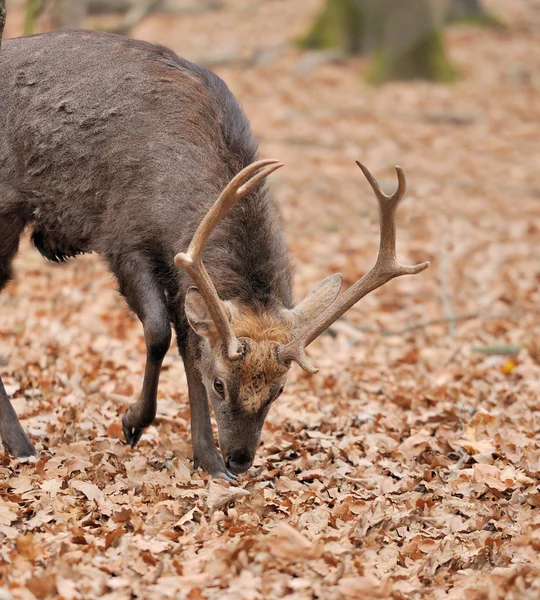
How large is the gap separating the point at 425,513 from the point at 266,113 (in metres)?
12.4

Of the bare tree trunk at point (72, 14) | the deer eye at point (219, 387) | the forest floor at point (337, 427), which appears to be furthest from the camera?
the bare tree trunk at point (72, 14)

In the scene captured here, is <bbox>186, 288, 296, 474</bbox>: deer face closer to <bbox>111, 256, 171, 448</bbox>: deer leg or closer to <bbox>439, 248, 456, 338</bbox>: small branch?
<bbox>111, 256, 171, 448</bbox>: deer leg

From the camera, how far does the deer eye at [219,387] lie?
574 centimetres

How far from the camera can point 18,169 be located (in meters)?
6.27

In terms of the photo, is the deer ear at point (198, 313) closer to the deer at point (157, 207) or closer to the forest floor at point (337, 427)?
the deer at point (157, 207)

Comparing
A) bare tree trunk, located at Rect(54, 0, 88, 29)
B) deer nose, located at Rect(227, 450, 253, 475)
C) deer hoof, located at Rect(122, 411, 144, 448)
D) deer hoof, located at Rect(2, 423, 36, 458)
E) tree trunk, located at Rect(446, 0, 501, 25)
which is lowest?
tree trunk, located at Rect(446, 0, 501, 25)

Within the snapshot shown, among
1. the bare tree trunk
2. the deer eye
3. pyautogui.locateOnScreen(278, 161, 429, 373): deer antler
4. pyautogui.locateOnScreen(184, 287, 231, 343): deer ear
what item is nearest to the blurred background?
the bare tree trunk

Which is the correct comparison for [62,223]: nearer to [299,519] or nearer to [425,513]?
[299,519]

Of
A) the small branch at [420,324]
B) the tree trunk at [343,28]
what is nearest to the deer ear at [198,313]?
the small branch at [420,324]

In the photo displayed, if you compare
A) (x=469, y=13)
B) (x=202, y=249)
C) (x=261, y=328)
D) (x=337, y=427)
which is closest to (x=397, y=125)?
(x=469, y=13)

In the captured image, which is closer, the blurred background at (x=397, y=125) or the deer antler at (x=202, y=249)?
the deer antler at (x=202, y=249)

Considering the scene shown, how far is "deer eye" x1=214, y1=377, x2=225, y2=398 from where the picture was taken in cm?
574

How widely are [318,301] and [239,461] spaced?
3.71ft

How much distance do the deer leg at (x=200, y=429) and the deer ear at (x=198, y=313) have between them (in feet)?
1.95
